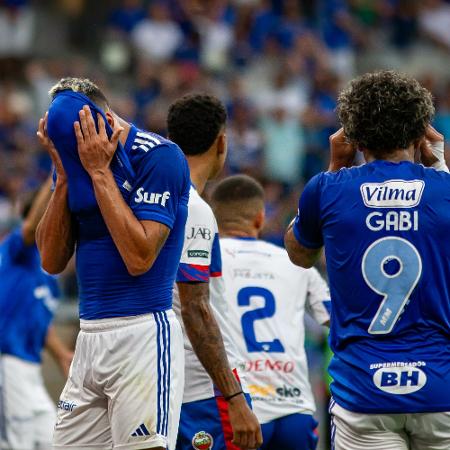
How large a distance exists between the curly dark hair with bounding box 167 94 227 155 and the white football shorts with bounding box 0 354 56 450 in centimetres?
359

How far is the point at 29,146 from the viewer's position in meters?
15.7

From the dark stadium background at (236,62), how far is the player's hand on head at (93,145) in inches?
365

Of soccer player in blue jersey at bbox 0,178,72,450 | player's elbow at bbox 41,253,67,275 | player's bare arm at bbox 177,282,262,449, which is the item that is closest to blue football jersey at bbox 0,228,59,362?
soccer player in blue jersey at bbox 0,178,72,450

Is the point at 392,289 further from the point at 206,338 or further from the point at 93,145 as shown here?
the point at 93,145

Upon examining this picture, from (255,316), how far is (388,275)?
7.28 feet

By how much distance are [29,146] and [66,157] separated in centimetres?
1127

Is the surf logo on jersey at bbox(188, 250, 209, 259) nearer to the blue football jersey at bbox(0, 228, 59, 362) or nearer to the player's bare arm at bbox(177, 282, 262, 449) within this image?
the player's bare arm at bbox(177, 282, 262, 449)

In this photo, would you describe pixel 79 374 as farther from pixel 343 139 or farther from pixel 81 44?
pixel 81 44

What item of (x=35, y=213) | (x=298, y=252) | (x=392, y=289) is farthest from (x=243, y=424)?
(x=35, y=213)

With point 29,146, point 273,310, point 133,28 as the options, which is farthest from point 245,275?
point 133,28

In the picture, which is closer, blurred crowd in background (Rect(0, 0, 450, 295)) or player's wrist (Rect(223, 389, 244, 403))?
player's wrist (Rect(223, 389, 244, 403))

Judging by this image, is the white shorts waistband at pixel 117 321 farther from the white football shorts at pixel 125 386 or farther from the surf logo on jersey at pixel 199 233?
the surf logo on jersey at pixel 199 233

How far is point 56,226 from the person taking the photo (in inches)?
185

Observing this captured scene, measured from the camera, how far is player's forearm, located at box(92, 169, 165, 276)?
448 cm
